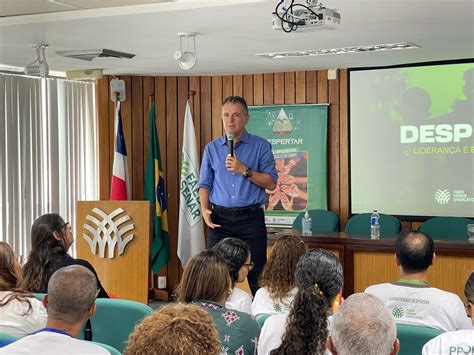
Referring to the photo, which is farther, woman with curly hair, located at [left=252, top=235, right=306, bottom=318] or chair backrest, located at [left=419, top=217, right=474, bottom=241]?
chair backrest, located at [left=419, top=217, right=474, bottom=241]

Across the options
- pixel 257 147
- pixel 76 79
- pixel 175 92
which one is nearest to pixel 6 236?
pixel 76 79

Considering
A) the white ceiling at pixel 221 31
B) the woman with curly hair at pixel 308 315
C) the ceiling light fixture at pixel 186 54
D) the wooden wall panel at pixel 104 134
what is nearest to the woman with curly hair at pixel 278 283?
the woman with curly hair at pixel 308 315

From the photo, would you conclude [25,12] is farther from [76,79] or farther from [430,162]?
[430,162]

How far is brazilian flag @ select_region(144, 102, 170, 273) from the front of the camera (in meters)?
8.43

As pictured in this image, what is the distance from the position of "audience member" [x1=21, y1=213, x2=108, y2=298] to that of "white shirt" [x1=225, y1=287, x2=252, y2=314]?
0.87 metres

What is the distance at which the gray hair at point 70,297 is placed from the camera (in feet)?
8.83

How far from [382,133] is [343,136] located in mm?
446

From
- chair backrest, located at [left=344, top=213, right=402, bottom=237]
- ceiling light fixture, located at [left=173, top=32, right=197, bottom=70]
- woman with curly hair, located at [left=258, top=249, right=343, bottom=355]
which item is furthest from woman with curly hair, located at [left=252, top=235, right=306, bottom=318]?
chair backrest, located at [left=344, top=213, right=402, bottom=237]

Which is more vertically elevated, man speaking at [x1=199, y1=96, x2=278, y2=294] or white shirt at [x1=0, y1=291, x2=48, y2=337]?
man speaking at [x1=199, y1=96, x2=278, y2=294]

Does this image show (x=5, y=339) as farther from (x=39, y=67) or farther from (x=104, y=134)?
(x=104, y=134)

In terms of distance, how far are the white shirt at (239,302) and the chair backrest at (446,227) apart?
361 cm

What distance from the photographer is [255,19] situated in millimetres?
5102

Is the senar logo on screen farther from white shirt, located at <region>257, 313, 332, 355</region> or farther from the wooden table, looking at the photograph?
white shirt, located at <region>257, 313, 332, 355</region>

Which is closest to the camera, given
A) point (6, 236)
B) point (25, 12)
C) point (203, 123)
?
point (25, 12)
